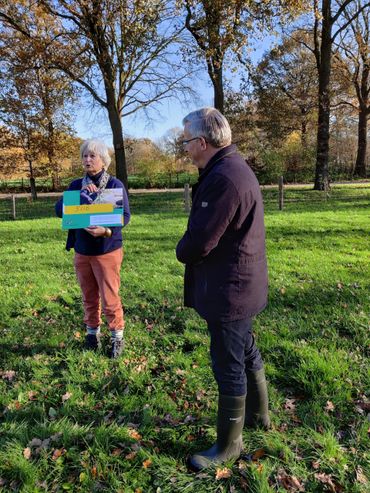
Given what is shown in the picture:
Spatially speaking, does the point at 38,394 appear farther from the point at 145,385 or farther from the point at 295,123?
the point at 295,123

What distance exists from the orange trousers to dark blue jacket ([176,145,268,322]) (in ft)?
5.28

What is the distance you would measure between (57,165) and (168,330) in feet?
77.8

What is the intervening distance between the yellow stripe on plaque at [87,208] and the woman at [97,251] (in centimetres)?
6

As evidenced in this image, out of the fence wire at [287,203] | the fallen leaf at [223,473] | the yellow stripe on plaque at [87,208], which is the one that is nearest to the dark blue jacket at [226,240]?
the fallen leaf at [223,473]

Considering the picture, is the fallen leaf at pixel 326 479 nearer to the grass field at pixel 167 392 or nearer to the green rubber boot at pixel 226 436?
the grass field at pixel 167 392

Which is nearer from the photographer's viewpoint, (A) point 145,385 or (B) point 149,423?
(B) point 149,423

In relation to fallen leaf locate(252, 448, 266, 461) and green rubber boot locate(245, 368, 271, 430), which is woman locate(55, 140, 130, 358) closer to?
green rubber boot locate(245, 368, 271, 430)

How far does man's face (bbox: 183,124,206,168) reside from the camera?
2328 millimetres

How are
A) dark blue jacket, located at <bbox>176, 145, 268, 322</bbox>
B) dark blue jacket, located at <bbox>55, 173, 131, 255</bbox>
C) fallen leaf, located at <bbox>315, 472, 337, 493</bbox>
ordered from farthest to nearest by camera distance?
dark blue jacket, located at <bbox>55, 173, 131, 255</bbox>, fallen leaf, located at <bbox>315, 472, 337, 493</bbox>, dark blue jacket, located at <bbox>176, 145, 268, 322</bbox>

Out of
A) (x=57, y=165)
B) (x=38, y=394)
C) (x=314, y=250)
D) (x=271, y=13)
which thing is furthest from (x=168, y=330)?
(x=57, y=165)

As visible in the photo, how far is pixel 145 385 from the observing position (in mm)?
3582

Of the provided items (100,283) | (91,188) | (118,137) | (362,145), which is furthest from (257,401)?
(362,145)

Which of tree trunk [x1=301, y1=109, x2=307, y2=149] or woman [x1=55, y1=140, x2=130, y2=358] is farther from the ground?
tree trunk [x1=301, y1=109, x2=307, y2=149]

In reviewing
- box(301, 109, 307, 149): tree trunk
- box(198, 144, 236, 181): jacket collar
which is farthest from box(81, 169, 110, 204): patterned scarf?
box(301, 109, 307, 149): tree trunk
